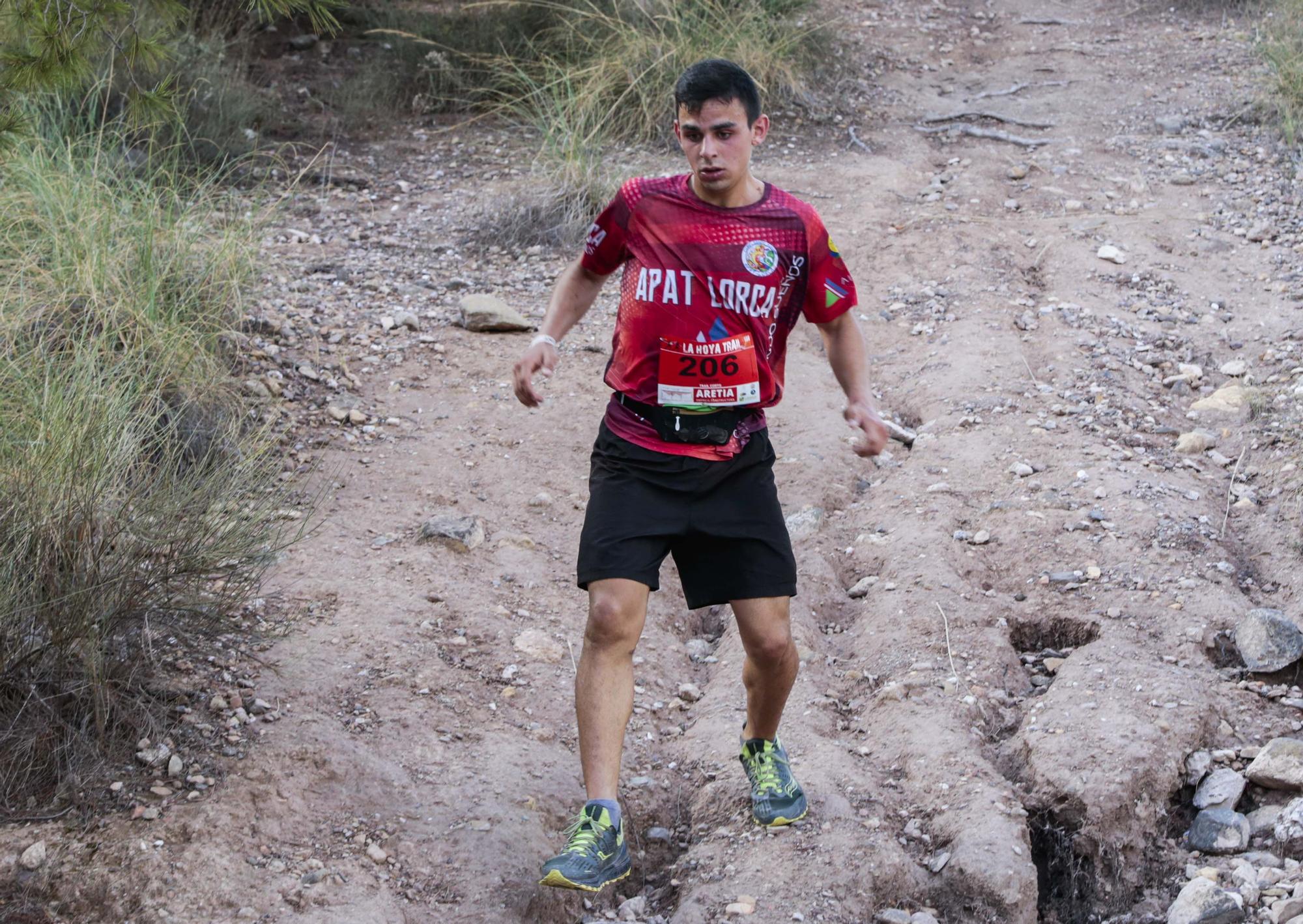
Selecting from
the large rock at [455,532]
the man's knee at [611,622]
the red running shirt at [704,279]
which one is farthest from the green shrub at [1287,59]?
the man's knee at [611,622]

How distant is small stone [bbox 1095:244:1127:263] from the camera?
20.3 ft

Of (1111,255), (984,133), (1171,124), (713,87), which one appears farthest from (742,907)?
(1171,124)

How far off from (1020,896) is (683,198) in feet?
5.75

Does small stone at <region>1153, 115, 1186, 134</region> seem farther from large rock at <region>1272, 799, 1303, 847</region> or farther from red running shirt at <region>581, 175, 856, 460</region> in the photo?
red running shirt at <region>581, 175, 856, 460</region>

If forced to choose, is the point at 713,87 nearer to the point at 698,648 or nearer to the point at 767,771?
the point at 767,771

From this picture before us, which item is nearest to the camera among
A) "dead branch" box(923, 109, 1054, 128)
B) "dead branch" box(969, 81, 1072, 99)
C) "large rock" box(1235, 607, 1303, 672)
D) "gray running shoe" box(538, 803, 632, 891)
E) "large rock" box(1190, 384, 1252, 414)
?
"gray running shoe" box(538, 803, 632, 891)

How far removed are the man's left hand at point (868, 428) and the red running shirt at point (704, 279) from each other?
0.18 meters

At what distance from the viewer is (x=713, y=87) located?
2.76m

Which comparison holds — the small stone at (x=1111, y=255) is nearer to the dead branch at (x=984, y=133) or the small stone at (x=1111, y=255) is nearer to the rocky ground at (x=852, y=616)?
the rocky ground at (x=852, y=616)

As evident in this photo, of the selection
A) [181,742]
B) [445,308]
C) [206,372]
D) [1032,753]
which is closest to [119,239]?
[206,372]

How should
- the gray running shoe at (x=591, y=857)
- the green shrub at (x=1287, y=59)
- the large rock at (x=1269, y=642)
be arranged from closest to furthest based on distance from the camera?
1. the gray running shoe at (x=591, y=857)
2. the large rock at (x=1269, y=642)
3. the green shrub at (x=1287, y=59)

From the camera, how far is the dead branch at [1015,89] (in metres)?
8.77

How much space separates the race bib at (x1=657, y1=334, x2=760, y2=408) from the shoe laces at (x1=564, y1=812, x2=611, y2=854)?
0.89m

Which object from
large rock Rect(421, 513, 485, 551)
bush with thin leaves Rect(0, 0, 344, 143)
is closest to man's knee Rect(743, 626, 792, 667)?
large rock Rect(421, 513, 485, 551)
